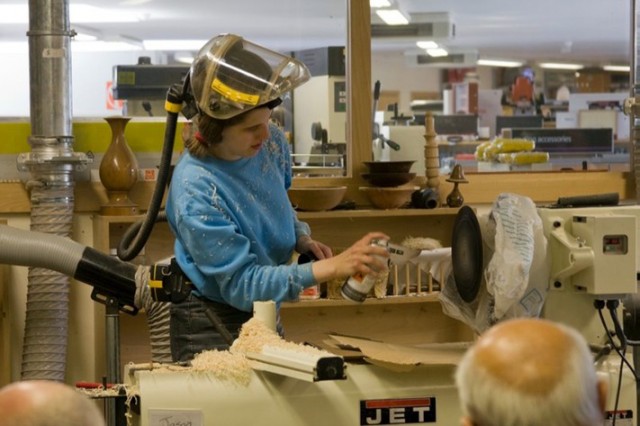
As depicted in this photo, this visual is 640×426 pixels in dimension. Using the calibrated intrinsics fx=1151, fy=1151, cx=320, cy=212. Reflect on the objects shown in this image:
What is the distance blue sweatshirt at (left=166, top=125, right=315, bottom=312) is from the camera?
2453 mm

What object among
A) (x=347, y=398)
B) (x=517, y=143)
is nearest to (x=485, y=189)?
(x=517, y=143)

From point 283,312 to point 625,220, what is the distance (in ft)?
7.63

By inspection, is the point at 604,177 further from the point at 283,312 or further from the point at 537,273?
the point at 537,273

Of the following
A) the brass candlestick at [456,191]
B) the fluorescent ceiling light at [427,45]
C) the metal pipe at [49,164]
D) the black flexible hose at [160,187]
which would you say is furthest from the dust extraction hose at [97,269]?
the fluorescent ceiling light at [427,45]

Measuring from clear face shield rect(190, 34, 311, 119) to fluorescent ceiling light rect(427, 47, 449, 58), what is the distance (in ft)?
28.6

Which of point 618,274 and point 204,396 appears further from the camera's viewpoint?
point 618,274

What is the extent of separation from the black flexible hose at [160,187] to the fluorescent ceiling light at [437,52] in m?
8.37

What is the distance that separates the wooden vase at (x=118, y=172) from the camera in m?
4.24

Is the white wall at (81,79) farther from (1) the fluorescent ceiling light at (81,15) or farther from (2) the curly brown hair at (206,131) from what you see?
(2) the curly brown hair at (206,131)

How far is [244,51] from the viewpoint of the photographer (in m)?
2.59

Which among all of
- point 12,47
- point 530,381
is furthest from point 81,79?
point 530,381

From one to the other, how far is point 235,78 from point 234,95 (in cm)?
4

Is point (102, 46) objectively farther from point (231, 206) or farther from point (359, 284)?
point (359, 284)

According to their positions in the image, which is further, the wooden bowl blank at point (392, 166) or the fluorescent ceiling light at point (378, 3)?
the fluorescent ceiling light at point (378, 3)
